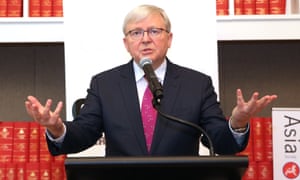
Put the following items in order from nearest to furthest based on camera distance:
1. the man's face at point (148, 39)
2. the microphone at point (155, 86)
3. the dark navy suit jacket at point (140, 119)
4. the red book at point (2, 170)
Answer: the microphone at point (155, 86)
the dark navy suit jacket at point (140, 119)
the man's face at point (148, 39)
the red book at point (2, 170)

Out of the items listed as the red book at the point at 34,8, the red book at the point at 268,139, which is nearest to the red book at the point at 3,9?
the red book at the point at 34,8

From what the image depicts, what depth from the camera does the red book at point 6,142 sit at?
2.69 meters

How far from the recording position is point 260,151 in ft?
9.09

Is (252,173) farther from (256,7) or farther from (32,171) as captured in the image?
(32,171)

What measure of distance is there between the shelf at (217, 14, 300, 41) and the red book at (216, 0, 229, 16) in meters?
0.04

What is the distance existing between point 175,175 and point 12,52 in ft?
7.48

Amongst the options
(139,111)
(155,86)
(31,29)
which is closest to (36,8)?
(31,29)

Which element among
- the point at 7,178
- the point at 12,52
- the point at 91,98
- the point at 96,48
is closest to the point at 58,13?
the point at 96,48

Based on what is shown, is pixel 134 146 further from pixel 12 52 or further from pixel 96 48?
pixel 12 52

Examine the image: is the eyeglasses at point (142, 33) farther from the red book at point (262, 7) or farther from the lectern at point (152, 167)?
the red book at point (262, 7)

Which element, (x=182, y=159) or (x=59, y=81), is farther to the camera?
(x=59, y=81)

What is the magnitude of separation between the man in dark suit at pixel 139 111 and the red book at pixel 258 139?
102 centimetres

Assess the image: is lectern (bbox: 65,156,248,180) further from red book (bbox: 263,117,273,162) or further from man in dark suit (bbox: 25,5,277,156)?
red book (bbox: 263,117,273,162)

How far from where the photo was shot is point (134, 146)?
1655mm
